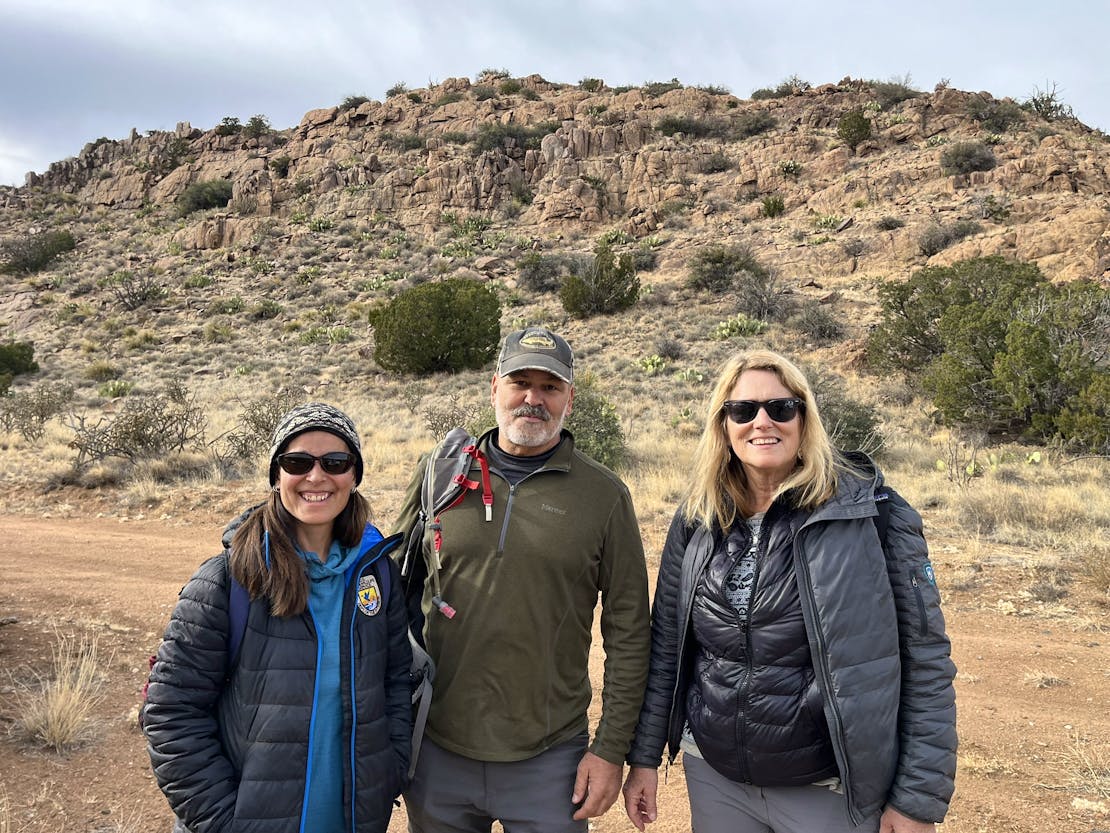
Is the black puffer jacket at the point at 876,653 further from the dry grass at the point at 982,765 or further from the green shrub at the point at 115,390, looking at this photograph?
the green shrub at the point at 115,390

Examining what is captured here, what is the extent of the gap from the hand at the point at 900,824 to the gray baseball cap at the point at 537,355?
1526mm

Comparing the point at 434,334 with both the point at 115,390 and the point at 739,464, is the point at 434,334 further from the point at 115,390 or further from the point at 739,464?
the point at 739,464

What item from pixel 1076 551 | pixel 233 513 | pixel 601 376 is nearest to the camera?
pixel 1076 551

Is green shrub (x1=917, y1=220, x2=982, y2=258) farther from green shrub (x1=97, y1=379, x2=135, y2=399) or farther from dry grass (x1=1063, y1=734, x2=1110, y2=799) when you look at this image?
green shrub (x1=97, y1=379, x2=135, y2=399)

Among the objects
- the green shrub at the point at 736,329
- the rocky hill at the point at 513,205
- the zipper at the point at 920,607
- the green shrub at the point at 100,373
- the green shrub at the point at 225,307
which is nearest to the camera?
the zipper at the point at 920,607

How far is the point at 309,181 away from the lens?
42094 mm

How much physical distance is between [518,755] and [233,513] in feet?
26.0

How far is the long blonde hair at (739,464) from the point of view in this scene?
1936mm

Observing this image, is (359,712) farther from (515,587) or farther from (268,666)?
(515,587)

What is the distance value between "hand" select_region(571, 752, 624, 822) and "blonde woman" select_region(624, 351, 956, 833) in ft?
0.33

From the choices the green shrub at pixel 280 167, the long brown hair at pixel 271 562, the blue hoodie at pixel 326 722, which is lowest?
the blue hoodie at pixel 326 722

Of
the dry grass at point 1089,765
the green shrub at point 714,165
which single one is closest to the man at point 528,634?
the dry grass at point 1089,765

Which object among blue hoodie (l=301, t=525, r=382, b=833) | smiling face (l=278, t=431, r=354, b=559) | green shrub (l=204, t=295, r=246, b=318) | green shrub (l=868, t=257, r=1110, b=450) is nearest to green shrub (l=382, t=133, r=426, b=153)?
green shrub (l=204, t=295, r=246, b=318)

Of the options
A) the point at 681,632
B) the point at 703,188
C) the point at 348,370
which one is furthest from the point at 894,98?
the point at 681,632
